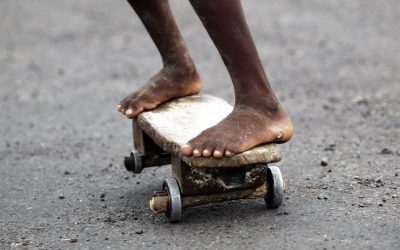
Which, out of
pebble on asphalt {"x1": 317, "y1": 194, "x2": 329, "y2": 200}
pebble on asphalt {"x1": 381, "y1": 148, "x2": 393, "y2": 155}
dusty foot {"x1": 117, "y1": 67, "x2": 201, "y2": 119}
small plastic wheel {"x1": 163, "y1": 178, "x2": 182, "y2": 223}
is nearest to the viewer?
small plastic wheel {"x1": 163, "y1": 178, "x2": 182, "y2": 223}

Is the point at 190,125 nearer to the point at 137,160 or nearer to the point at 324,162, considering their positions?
the point at 137,160

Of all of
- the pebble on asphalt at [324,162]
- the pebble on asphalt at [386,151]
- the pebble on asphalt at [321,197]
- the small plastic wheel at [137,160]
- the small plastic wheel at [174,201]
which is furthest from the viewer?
the pebble on asphalt at [386,151]

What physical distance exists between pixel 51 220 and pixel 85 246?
0.38m

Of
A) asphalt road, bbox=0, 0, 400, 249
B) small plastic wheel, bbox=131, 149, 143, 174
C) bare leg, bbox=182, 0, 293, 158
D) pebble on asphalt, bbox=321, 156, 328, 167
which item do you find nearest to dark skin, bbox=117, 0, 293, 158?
bare leg, bbox=182, 0, 293, 158

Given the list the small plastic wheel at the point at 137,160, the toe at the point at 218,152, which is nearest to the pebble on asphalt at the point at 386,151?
the small plastic wheel at the point at 137,160

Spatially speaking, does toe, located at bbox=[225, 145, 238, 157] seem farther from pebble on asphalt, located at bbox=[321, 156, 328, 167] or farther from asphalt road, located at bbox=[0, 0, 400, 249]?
pebble on asphalt, located at bbox=[321, 156, 328, 167]

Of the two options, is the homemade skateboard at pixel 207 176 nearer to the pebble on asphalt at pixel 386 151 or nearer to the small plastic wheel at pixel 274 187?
the small plastic wheel at pixel 274 187

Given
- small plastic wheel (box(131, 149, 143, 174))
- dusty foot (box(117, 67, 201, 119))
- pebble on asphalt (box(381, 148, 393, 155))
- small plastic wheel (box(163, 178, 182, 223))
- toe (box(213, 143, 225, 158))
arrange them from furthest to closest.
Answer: pebble on asphalt (box(381, 148, 393, 155)), small plastic wheel (box(131, 149, 143, 174)), dusty foot (box(117, 67, 201, 119)), small plastic wheel (box(163, 178, 182, 223)), toe (box(213, 143, 225, 158))

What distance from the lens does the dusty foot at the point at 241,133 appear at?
2703 mm

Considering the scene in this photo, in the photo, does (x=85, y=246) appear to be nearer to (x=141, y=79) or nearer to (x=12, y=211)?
(x=12, y=211)

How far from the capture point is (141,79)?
5676 millimetres

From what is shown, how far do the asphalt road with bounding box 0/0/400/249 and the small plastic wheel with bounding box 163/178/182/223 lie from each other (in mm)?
49

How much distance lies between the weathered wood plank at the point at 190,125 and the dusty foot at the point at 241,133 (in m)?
0.04

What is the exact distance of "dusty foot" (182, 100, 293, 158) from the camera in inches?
106
